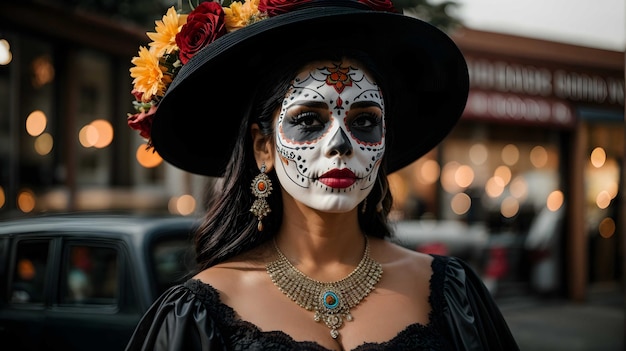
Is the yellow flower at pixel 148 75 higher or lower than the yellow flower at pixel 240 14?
lower

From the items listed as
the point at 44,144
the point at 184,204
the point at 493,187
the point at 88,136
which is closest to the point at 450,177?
the point at 493,187

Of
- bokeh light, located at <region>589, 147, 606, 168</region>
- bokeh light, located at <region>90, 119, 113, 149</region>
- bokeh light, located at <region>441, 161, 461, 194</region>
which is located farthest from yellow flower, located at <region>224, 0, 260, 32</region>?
bokeh light, located at <region>589, 147, 606, 168</region>

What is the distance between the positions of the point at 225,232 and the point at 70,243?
6.90 ft

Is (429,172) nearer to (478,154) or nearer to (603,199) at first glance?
(478,154)

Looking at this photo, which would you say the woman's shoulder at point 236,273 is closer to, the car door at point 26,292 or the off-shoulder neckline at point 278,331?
the off-shoulder neckline at point 278,331

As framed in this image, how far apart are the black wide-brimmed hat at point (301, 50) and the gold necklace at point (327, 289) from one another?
0.46 m

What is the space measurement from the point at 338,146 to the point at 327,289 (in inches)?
17.0

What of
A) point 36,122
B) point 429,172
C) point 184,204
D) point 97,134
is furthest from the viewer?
point 429,172

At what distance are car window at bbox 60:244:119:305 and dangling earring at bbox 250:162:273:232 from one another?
1970 millimetres

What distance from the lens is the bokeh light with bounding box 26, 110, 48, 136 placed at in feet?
31.8

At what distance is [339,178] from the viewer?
2.11 metres

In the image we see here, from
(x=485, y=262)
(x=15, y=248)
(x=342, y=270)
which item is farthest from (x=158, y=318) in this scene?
(x=485, y=262)

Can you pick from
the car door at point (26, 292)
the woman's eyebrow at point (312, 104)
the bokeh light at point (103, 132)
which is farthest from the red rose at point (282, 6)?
the bokeh light at point (103, 132)

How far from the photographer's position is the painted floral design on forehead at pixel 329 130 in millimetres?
2111
